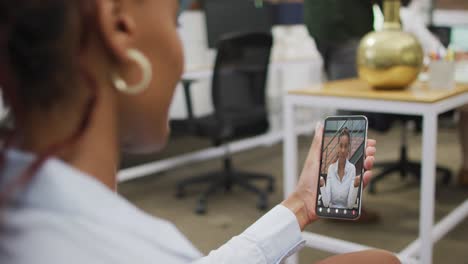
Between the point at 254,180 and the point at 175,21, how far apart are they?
275 cm

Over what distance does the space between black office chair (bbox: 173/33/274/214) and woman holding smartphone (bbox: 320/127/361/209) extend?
1758mm

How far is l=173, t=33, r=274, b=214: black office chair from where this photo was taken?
2822 mm

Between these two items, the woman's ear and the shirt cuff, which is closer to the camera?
the woman's ear

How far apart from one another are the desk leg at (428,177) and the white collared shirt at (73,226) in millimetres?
1278

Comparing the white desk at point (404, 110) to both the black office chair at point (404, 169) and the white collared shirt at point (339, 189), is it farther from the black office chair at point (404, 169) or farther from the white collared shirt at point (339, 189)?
the black office chair at point (404, 169)

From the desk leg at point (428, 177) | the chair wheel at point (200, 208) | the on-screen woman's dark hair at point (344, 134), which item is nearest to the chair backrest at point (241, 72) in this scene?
the chair wheel at point (200, 208)

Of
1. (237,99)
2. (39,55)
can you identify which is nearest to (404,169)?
(237,99)

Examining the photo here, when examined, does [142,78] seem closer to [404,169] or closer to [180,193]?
[180,193]

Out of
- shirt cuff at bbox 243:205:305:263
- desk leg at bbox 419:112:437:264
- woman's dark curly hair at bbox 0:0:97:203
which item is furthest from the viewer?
desk leg at bbox 419:112:437:264

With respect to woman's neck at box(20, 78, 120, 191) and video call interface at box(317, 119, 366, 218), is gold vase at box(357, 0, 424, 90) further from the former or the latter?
woman's neck at box(20, 78, 120, 191)

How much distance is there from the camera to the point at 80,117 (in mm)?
512

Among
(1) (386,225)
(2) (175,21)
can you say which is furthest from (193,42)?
(2) (175,21)

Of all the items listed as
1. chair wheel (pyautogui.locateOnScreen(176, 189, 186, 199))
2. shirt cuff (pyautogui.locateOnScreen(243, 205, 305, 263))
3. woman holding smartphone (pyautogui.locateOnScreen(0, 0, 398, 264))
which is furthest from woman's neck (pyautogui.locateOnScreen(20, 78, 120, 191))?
chair wheel (pyautogui.locateOnScreen(176, 189, 186, 199))

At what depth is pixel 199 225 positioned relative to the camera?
260cm
